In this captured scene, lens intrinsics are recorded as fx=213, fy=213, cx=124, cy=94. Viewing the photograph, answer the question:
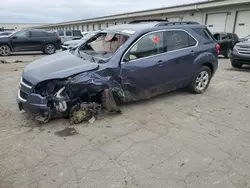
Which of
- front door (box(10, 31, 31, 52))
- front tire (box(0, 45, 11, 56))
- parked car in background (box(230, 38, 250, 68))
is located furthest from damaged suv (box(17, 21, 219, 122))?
front tire (box(0, 45, 11, 56))

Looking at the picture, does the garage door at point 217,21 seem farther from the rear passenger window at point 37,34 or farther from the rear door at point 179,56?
the rear door at point 179,56

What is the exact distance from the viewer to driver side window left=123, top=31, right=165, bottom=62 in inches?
170

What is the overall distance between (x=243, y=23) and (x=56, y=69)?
16795 mm

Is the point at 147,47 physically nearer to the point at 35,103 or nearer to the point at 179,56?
the point at 179,56

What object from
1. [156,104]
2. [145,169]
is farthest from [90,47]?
[145,169]

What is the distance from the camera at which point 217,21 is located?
18.3 metres

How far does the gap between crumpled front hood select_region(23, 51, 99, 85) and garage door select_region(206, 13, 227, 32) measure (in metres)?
17.0

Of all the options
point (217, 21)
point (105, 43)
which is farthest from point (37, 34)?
point (217, 21)

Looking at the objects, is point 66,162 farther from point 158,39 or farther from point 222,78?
point 222,78

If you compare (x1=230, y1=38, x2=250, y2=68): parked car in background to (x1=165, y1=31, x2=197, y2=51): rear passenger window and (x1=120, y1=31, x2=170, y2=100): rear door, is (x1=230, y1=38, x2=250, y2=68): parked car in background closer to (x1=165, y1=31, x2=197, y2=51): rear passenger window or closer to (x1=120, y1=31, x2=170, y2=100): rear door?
(x1=165, y1=31, x2=197, y2=51): rear passenger window

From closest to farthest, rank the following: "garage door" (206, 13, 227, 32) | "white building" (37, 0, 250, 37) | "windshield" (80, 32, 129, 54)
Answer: "windshield" (80, 32, 129, 54) → "white building" (37, 0, 250, 37) → "garage door" (206, 13, 227, 32)

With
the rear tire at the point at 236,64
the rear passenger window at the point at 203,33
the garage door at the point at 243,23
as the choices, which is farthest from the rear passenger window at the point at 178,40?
the garage door at the point at 243,23

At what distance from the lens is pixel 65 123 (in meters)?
3.90

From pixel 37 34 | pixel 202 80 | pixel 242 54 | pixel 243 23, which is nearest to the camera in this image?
pixel 202 80
